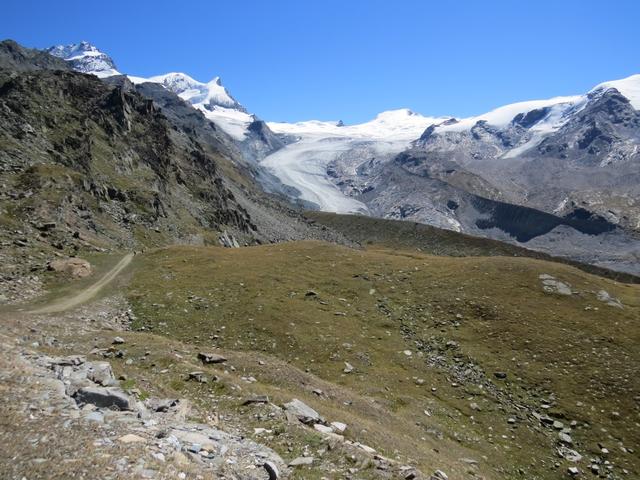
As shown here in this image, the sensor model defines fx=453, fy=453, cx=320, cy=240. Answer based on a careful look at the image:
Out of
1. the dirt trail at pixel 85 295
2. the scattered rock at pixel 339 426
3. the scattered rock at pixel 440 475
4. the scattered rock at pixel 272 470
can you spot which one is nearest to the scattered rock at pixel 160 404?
the scattered rock at pixel 272 470

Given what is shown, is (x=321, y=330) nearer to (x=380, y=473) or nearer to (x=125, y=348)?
(x=125, y=348)

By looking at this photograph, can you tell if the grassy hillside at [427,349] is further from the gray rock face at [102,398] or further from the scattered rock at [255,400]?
the gray rock face at [102,398]

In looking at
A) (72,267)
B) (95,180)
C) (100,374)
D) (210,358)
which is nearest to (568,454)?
(210,358)

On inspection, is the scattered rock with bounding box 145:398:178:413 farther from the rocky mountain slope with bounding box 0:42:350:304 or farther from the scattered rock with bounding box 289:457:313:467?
the rocky mountain slope with bounding box 0:42:350:304

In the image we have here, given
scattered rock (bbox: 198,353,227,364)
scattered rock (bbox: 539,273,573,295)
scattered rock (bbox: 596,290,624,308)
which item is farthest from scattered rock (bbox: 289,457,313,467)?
scattered rock (bbox: 596,290,624,308)

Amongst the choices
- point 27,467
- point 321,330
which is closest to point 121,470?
point 27,467

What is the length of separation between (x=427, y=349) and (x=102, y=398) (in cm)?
3010

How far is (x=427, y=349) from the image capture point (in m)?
40.6

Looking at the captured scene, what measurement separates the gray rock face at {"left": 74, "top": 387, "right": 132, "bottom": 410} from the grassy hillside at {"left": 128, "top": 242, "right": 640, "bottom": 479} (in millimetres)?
5068

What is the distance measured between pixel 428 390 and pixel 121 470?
26376mm

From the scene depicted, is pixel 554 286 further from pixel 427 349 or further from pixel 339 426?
pixel 339 426

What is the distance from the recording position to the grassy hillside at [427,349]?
26.9m

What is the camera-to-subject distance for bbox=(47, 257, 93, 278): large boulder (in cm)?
4906

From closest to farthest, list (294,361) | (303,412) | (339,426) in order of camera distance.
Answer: (339,426) → (303,412) → (294,361)
